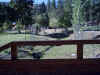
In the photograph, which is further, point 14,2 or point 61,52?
point 14,2

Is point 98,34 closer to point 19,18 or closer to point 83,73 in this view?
point 19,18

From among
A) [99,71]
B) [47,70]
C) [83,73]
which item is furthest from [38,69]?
[99,71]

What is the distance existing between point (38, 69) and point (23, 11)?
924cm

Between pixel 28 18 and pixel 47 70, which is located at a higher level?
pixel 28 18

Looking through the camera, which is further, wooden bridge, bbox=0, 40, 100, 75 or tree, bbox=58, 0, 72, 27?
tree, bbox=58, 0, 72, 27

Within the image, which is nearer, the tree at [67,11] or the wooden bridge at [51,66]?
the wooden bridge at [51,66]

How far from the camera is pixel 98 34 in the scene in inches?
431

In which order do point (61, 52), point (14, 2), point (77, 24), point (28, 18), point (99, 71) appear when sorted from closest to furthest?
point (99, 71) < point (61, 52) < point (77, 24) < point (28, 18) < point (14, 2)

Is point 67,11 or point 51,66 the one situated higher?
point 67,11

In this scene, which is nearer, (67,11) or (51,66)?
(51,66)

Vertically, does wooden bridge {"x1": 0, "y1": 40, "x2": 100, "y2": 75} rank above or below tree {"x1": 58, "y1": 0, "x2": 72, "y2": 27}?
below

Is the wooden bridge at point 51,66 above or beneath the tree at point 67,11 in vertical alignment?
beneath

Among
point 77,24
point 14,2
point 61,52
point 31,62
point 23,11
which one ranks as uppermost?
point 14,2

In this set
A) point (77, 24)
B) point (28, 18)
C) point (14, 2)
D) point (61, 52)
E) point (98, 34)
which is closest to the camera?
point (61, 52)
